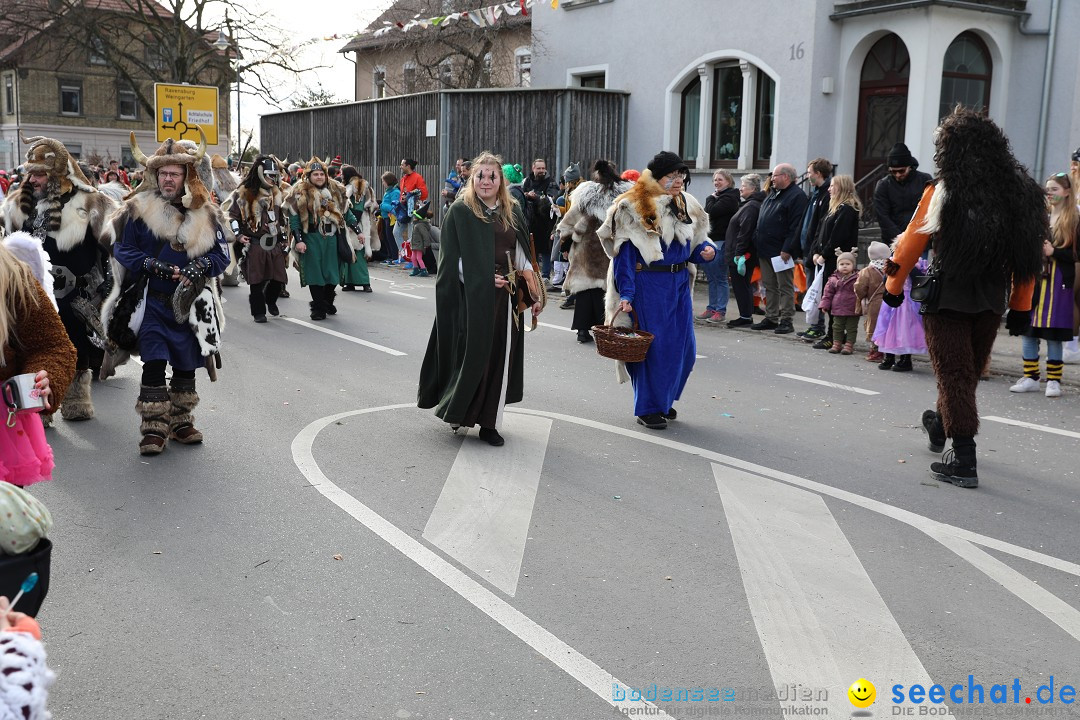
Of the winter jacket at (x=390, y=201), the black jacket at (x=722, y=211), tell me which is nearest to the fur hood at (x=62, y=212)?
the black jacket at (x=722, y=211)

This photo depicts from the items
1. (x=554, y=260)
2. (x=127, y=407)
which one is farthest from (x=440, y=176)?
(x=127, y=407)

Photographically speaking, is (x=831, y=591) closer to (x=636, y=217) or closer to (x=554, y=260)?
(x=636, y=217)

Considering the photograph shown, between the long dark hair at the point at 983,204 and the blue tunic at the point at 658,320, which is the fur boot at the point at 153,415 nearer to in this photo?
the blue tunic at the point at 658,320

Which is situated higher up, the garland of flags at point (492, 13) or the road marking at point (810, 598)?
the garland of flags at point (492, 13)

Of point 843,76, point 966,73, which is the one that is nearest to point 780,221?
point 843,76

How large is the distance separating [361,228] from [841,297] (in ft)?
27.6

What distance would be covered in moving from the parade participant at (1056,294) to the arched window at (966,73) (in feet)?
31.4

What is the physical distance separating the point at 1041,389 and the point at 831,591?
19.7 feet

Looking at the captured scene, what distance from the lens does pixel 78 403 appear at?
790 cm

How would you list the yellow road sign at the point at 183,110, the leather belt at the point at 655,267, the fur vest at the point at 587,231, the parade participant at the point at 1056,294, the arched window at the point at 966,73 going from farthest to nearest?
the yellow road sign at the point at 183,110
the arched window at the point at 966,73
the fur vest at the point at 587,231
the parade participant at the point at 1056,294
the leather belt at the point at 655,267

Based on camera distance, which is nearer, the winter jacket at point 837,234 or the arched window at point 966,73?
the winter jacket at point 837,234

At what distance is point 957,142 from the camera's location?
6203mm

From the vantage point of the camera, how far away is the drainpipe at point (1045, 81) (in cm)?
1769

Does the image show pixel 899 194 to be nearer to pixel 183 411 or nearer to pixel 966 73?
pixel 183 411
